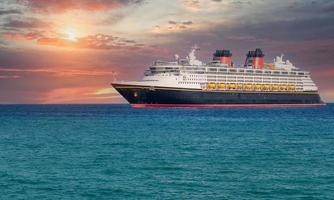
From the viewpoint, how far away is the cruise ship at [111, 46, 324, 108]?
403 feet

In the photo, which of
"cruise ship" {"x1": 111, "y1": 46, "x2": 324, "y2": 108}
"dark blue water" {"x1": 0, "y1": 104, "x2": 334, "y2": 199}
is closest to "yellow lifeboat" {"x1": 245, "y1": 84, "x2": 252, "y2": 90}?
"cruise ship" {"x1": 111, "y1": 46, "x2": 324, "y2": 108}

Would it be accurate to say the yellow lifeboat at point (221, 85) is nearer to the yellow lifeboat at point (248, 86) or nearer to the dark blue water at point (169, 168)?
the yellow lifeboat at point (248, 86)

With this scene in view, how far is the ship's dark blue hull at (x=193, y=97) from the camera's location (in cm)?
12144

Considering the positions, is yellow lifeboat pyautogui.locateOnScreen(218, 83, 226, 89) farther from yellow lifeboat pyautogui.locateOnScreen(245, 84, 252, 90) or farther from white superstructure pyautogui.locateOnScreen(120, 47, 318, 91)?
yellow lifeboat pyautogui.locateOnScreen(245, 84, 252, 90)

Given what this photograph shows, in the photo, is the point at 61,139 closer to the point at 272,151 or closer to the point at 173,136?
the point at 173,136

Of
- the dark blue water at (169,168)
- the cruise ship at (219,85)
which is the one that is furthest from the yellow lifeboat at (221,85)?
the dark blue water at (169,168)

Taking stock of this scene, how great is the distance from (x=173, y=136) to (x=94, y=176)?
90.1 feet

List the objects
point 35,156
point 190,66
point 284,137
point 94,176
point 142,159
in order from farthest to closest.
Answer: point 190,66, point 284,137, point 35,156, point 142,159, point 94,176

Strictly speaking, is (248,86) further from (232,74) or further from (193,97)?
(193,97)

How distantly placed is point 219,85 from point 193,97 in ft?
42.8

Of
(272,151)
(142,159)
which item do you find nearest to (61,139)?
(142,159)

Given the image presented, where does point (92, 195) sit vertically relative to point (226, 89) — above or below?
below

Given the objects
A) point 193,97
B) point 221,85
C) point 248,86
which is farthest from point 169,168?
point 248,86

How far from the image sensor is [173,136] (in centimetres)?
5678
